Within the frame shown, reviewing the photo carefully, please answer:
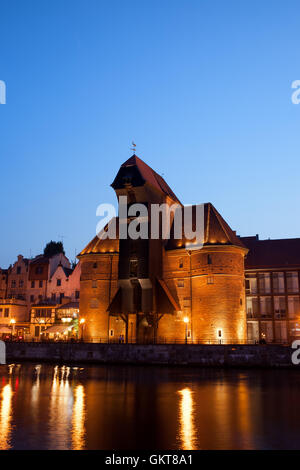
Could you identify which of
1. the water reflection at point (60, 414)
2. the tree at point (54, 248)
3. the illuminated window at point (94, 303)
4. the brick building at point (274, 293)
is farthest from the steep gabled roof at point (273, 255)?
the tree at point (54, 248)

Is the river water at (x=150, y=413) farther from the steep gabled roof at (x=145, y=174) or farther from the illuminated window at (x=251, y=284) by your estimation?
the steep gabled roof at (x=145, y=174)

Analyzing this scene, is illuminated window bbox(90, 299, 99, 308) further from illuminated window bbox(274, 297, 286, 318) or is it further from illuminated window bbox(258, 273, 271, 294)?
illuminated window bbox(274, 297, 286, 318)

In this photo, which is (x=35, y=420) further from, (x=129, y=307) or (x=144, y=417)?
(x=129, y=307)

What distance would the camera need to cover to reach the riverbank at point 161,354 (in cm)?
3938

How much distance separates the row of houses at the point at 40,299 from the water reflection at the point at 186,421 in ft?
130

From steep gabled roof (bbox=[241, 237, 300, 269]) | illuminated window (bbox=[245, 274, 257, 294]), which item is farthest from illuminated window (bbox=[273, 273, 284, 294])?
illuminated window (bbox=[245, 274, 257, 294])

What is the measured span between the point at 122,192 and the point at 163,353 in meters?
18.9

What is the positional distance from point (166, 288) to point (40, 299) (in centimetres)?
2771

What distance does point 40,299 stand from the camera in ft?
224

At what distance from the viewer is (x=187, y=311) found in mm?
48531

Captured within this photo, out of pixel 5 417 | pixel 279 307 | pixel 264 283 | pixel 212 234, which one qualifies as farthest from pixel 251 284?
pixel 5 417

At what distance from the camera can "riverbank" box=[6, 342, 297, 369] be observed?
3938cm

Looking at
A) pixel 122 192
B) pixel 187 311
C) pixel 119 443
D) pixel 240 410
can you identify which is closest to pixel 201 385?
pixel 240 410

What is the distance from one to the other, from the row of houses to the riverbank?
36.4 ft
